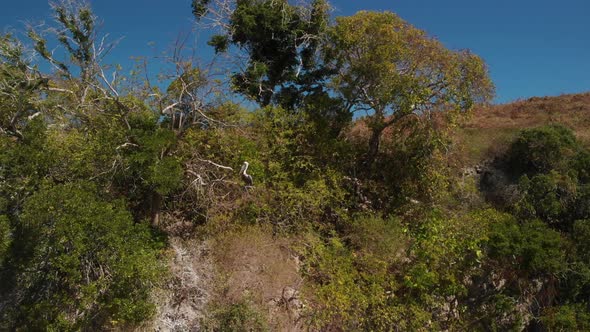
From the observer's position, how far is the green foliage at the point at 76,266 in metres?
6.83

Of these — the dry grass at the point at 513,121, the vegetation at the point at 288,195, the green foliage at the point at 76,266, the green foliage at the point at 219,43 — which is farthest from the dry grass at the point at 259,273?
the dry grass at the point at 513,121

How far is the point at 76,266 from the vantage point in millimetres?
6703

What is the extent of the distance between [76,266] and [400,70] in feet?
29.7

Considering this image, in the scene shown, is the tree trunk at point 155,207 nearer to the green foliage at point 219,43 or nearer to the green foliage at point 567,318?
the green foliage at point 219,43

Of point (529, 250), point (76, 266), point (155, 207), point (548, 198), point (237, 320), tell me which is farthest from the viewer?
point (548, 198)

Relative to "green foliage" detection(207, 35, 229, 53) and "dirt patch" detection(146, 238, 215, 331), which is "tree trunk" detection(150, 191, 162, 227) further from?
"green foliage" detection(207, 35, 229, 53)

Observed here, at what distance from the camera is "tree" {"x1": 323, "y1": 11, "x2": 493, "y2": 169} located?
1126 cm

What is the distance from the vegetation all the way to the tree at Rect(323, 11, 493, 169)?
0.05m

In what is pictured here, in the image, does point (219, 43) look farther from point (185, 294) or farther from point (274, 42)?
point (185, 294)

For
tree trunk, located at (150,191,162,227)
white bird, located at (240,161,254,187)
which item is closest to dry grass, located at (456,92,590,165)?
white bird, located at (240,161,254,187)

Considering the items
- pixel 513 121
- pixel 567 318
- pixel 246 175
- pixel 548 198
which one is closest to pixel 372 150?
pixel 246 175

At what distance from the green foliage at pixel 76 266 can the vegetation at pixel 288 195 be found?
34mm

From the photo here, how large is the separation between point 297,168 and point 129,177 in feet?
13.7

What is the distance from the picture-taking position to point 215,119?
10.6 meters
